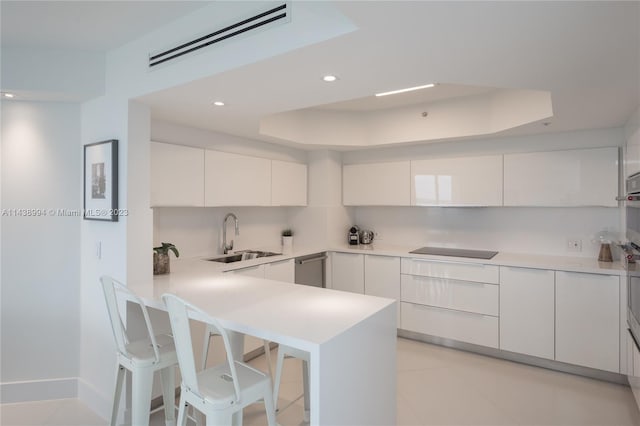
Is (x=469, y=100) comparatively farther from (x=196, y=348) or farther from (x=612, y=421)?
(x=196, y=348)

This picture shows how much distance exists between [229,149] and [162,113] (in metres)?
0.86

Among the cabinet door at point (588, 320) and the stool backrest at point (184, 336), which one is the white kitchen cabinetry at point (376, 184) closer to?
the cabinet door at point (588, 320)

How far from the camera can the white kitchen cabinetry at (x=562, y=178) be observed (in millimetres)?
3121

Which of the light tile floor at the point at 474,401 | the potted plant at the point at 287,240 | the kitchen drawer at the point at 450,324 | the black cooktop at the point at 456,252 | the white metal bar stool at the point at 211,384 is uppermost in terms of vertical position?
the potted plant at the point at 287,240

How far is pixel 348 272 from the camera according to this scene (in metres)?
4.18

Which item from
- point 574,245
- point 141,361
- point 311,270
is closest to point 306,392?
point 141,361

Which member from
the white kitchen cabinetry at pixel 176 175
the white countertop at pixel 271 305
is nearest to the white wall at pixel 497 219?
the white kitchen cabinetry at pixel 176 175

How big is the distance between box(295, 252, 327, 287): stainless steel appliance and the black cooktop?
1.09 metres

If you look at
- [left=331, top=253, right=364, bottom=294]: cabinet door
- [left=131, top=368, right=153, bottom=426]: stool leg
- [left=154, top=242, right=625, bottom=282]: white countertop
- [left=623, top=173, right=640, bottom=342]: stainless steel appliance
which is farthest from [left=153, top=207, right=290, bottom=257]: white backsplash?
[left=623, top=173, right=640, bottom=342]: stainless steel appliance

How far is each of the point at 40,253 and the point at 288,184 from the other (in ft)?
7.84

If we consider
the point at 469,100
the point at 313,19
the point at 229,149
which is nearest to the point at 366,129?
the point at 469,100

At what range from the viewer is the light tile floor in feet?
7.98

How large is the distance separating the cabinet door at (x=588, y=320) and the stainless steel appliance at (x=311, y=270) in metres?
2.34

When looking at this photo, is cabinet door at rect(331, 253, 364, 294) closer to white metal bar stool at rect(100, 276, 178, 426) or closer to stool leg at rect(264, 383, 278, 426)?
white metal bar stool at rect(100, 276, 178, 426)
